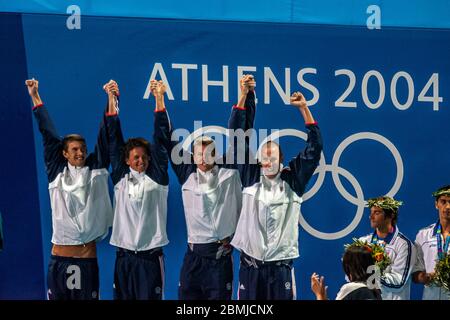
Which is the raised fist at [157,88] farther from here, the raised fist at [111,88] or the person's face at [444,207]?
the person's face at [444,207]

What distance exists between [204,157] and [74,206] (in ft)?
3.46

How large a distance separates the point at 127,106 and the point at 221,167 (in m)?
0.86

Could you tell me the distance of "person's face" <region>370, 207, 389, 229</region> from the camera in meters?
7.26

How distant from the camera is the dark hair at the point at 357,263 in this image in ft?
18.2

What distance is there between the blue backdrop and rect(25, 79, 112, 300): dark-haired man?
0.08 meters

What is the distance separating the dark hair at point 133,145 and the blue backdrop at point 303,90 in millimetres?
62

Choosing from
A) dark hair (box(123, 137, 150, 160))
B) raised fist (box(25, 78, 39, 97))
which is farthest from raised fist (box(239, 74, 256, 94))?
raised fist (box(25, 78, 39, 97))

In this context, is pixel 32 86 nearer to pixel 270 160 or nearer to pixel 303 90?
pixel 270 160

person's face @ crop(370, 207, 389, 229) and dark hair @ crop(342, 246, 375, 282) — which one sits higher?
person's face @ crop(370, 207, 389, 229)

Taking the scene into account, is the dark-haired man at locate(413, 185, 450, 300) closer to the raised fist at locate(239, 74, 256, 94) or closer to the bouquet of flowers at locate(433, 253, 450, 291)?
the bouquet of flowers at locate(433, 253, 450, 291)

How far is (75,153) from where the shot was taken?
7.07 metres

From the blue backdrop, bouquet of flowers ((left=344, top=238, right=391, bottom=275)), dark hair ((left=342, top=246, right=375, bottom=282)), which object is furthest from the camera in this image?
the blue backdrop

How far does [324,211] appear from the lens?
732 centimetres

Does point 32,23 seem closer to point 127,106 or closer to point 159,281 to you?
point 127,106
